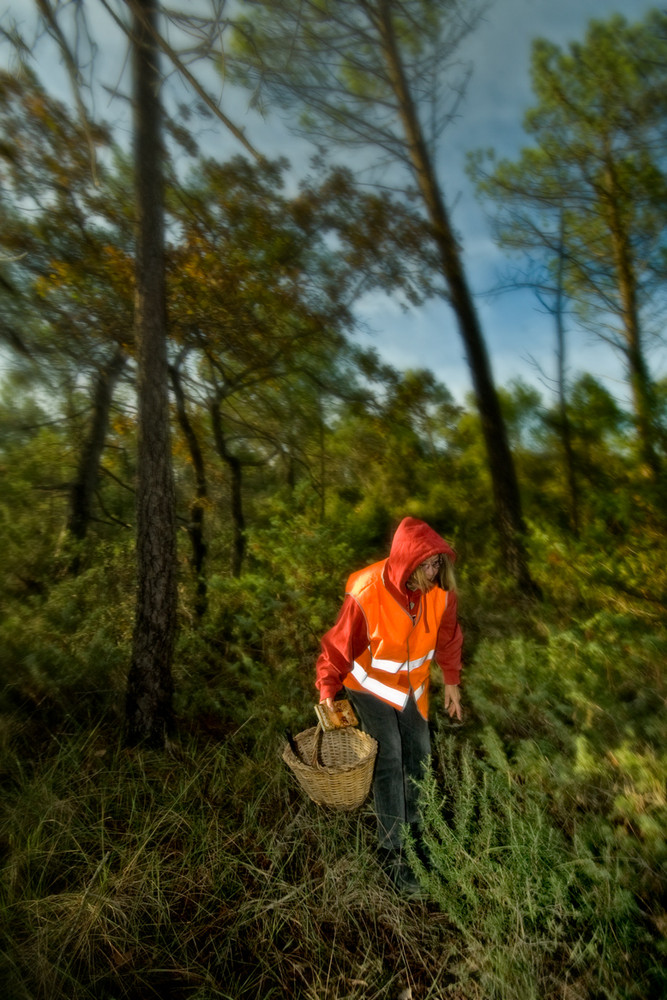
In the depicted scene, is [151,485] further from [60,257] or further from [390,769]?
[60,257]

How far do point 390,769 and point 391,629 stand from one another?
78 centimetres

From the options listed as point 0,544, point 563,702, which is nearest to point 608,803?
point 563,702

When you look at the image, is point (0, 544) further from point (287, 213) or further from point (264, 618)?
point (287, 213)

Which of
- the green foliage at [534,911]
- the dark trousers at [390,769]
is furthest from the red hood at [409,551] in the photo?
the green foliage at [534,911]

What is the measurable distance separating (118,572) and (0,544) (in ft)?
5.59

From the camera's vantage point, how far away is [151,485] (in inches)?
163

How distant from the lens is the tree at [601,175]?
16.4 feet

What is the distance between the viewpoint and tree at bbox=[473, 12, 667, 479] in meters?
5.00

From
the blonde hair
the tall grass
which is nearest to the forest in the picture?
the tall grass

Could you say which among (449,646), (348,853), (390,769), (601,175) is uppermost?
(601,175)

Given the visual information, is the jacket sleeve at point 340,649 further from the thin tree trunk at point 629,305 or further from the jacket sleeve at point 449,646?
the thin tree trunk at point 629,305

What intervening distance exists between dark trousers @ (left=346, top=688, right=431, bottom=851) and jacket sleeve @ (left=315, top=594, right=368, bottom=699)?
8.5 inches

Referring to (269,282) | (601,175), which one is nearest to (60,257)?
(269,282)

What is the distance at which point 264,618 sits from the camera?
5656 millimetres
